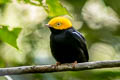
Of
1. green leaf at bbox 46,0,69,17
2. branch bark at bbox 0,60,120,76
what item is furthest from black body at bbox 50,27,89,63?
green leaf at bbox 46,0,69,17

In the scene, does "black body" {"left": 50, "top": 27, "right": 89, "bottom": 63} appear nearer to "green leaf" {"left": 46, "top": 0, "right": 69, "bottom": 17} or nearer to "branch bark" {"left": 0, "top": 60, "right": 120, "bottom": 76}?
"branch bark" {"left": 0, "top": 60, "right": 120, "bottom": 76}

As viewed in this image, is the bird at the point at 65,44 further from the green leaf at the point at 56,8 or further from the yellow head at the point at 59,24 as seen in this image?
the green leaf at the point at 56,8

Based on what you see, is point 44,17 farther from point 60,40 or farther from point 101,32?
point 60,40

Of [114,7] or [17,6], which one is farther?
[17,6]

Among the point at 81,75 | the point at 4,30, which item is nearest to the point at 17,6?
the point at 81,75

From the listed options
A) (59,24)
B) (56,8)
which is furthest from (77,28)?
(56,8)

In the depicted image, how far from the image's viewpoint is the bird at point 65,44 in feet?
15.4

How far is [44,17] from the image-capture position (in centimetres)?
715

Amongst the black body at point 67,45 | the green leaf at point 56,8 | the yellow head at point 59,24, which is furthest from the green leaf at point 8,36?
the yellow head at point 59,24

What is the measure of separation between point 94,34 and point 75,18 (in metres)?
0.71

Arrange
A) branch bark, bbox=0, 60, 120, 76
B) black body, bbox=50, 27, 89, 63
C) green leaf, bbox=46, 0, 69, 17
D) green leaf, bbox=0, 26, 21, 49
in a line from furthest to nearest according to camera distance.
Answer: black body, bbox=50, 27, 89, 63 → branch bark, bbox=0, 60, 120, 76 → green leaf, bbox=46, 0, 69, 17 → green leaf, bbox=0, 26, 21, 49

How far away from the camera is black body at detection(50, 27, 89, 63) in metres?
4.68

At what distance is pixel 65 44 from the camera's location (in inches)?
184

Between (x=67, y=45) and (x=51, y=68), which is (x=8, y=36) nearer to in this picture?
(x=51, y=68)
